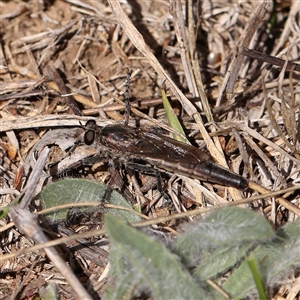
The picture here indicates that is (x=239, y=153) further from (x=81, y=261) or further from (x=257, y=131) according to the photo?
(x=81, y=261)

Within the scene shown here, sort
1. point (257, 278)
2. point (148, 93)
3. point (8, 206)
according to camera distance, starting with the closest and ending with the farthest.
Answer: point (257, 278) < point (8, 206) < point (148, 93)

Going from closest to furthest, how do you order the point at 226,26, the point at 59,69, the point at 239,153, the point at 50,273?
the point at 50,273 < the point at 239,153 < the point at 59,69 < the point at 226,26

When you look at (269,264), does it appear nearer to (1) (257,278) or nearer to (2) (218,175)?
(1) (257,278)

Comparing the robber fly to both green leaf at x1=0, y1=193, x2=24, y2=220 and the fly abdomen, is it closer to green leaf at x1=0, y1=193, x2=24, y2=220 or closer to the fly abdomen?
the fly abdomen

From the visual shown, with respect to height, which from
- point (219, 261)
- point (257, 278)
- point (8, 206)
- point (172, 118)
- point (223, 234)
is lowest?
point (8, 206)

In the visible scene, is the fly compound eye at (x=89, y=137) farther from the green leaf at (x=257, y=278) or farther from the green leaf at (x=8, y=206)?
the green leaf at (x=257, y=278)

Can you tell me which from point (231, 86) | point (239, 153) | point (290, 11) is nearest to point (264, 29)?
point (290, 11)

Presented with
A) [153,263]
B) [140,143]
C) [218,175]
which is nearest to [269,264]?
[153,263]

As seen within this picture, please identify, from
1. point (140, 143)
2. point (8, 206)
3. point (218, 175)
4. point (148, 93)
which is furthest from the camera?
point (148, 93)

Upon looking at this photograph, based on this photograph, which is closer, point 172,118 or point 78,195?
point 78,195
